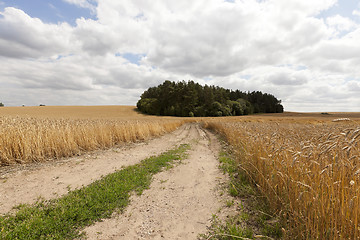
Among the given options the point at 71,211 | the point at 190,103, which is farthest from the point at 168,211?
the point at 190,103

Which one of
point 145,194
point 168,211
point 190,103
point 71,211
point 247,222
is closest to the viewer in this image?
point 247,222

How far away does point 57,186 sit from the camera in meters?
5.30

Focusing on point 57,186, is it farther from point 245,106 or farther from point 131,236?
point 245,106

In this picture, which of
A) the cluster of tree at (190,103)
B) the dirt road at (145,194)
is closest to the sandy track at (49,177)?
the dirt road at (145,194)

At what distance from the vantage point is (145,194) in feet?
16.2

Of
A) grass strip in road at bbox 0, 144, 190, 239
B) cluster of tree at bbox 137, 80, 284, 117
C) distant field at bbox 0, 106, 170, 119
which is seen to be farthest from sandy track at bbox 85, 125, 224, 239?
cluster of tree at bbox 137, 80, 284, 117

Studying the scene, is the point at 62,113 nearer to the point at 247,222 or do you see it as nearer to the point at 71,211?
the point at 71,211

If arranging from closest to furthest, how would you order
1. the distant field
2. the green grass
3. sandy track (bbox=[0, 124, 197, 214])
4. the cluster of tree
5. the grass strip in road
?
the green grass < the grass strip in road < sandy track (bbox=[0, 124, 197, 214]) < the distant field < the cluster of tree

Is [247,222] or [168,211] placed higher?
[247,222]

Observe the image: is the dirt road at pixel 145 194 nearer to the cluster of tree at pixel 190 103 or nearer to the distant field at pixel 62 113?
the distant field at pixel 62 113

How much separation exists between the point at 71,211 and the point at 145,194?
1.83 metres

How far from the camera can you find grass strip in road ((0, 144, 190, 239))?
10.4 feet

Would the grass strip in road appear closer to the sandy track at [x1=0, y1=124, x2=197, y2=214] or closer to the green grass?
the sandy track at [x1=0, y1=124, x2=197, y2=214]

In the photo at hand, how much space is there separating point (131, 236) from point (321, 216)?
10.3 ft
